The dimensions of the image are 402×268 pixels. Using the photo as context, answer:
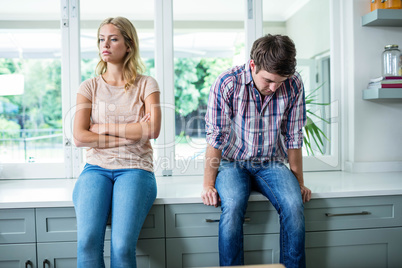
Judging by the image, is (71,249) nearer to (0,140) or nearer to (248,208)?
(248,208)

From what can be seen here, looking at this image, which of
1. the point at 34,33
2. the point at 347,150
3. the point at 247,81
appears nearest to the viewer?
the point at 247,81

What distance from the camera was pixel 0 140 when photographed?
2291mm

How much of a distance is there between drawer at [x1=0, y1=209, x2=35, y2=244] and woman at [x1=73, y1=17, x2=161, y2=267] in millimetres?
280

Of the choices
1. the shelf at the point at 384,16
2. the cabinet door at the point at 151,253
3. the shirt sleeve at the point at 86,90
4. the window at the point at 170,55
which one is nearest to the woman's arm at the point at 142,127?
the shirt sleeve at the point at 86,90

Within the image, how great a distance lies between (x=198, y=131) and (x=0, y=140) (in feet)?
4.19

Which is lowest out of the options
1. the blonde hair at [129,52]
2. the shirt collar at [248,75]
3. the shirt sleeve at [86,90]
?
the shirt sleeve at [86,90]

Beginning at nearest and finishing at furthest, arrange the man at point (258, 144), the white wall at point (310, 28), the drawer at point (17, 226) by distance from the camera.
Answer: the man at point (258, 144) < the drawer at point (17, 226) < the white wall at point (310, 28)

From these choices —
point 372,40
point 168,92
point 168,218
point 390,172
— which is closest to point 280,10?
point 372,40

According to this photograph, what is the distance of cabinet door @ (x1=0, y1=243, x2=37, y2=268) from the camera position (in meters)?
1.59

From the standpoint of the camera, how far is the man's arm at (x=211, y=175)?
1586mm

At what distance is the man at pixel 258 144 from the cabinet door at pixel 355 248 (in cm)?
25

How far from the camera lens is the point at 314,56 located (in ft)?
8.04

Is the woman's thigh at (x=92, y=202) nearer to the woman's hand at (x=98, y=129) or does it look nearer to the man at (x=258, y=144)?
the woman's hand at (x=98, y=129)

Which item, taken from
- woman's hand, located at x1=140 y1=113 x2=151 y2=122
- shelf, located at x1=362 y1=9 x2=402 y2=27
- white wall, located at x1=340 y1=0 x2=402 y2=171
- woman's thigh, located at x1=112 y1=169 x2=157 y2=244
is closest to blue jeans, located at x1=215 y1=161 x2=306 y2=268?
woman's thigh, located at x1=112 y1=169 x2=157 y2=244
